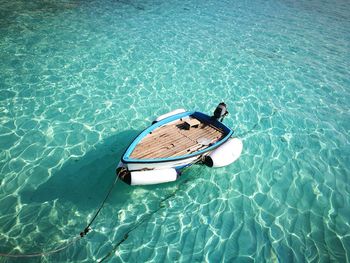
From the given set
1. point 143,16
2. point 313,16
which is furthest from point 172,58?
point 313,16

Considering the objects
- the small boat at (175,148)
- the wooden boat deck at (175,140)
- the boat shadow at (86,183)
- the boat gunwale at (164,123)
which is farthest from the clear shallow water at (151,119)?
the boat gunwale at (164,123)

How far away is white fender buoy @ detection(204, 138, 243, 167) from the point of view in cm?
982

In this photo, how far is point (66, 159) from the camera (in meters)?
10.8

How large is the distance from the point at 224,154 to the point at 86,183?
561cm

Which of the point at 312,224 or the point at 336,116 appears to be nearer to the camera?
the point at 312,224

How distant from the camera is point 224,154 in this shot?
396 inches

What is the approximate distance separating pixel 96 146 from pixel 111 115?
93.8 inches

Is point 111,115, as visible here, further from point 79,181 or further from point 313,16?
point 313,16

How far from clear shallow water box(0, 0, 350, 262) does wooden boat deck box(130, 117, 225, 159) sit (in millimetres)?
1299

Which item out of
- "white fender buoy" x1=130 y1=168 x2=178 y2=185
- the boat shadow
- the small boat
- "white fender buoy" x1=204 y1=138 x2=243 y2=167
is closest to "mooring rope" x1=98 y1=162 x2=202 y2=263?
"white fender buoy" x1=204 y1=138 x2=243 y2=167

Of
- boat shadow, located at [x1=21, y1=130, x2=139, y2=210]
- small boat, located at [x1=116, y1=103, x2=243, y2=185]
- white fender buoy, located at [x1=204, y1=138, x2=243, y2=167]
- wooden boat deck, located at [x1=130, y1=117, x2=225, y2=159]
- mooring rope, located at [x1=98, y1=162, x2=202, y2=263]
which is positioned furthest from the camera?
white fender buoy, located at [x1=204, y1=138, x2=243, y2=167]

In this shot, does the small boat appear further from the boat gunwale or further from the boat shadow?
the boat shadow

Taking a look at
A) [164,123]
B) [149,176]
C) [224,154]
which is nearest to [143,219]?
[149,176]

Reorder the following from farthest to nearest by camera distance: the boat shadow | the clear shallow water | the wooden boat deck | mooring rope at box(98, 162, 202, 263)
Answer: the wooden boat deck
the boat shadow
the clear shallow water
mooring rope at box(98, 162, 202, 263)
